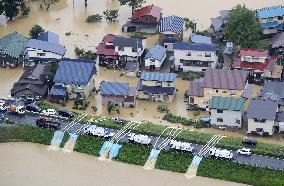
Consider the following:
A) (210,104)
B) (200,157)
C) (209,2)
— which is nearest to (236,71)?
(210,104)

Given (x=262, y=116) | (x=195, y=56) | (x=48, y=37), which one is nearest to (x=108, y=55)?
(x=48, y=37)

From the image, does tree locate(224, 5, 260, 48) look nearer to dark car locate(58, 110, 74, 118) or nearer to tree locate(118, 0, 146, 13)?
tree locate(118, 0, 146, 13)

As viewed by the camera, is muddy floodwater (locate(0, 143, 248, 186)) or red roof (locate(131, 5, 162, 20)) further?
red roof (locate(131, 5, 162, 20))

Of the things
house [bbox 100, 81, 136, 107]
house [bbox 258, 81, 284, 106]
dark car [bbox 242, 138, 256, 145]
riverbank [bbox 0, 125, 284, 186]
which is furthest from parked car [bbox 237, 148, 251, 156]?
house [bbox 100, 81, 136, 107]

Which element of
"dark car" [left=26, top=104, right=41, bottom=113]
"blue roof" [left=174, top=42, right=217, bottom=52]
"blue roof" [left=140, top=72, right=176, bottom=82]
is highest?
"blue roof" [left=174, top=42, right=217, bottom=52]

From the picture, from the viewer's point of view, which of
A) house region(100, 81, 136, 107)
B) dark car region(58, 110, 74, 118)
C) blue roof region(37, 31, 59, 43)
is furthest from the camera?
blue roof region(37, 31, 59, 43)

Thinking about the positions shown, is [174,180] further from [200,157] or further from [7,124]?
[7,124]

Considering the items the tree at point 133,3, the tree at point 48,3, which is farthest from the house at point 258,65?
the tree at point 48,3

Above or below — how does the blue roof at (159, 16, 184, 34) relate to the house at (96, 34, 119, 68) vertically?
above
